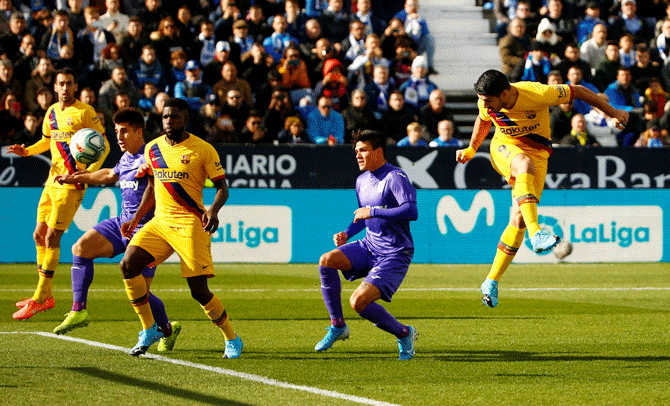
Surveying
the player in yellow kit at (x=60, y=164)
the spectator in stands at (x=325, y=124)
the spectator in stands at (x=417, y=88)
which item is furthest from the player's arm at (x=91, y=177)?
the spectator in stands at (x=417, y=88)

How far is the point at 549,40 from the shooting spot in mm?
18969

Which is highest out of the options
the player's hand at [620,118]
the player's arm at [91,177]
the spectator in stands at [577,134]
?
the player's hand at [620,118]

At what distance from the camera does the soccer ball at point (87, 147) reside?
30.3 ft

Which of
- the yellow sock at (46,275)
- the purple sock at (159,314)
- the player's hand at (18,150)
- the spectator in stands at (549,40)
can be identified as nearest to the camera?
the purple sock at (159,314)

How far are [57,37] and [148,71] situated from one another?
1734 millimetres

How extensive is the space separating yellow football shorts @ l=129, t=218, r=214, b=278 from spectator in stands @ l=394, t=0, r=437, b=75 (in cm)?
1322

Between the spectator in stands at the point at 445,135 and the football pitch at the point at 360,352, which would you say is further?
the spectator in stands at the point at 445,135

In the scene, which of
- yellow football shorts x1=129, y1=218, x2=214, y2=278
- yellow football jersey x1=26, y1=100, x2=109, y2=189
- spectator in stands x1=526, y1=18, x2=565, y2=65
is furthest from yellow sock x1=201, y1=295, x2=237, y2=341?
spectator in stands x1=526, y1=18, x2=565, y2=65

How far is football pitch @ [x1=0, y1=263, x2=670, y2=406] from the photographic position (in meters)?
5.94

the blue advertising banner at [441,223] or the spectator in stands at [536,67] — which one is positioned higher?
the spectator in stands at [536,67]

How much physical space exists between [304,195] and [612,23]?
28.6ft

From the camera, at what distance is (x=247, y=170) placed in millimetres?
15320

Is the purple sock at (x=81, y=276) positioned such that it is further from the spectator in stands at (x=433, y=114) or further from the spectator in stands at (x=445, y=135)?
the spectator in stands at (x=433, y=114)

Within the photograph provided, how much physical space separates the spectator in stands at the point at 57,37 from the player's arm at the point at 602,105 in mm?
11532
